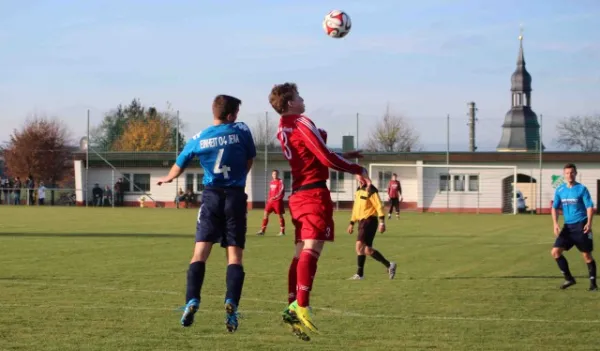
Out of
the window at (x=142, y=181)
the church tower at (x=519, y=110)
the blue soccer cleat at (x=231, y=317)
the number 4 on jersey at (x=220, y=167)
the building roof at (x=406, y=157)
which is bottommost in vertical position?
the blue soccer cleat at (x=231, y=317)

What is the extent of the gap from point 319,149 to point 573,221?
9103 millimetres

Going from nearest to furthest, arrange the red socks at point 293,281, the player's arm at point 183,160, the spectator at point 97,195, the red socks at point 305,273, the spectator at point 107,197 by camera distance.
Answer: the red socks at point 305,273 → the player's arm at point 183,160 → the red socks at point 293,281 → the spectator at point 97,195 → the spectator at point 107,197

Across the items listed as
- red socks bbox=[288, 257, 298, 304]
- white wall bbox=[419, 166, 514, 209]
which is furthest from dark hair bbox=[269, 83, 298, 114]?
white wall bbox=[419, 166, 514, 209]

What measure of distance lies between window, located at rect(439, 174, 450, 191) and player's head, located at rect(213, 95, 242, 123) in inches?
2089

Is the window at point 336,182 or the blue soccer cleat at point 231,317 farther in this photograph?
the window at point 336,182

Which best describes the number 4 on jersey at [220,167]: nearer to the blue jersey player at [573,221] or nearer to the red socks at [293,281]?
the red socks at [293,281]

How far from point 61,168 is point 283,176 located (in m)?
19.3

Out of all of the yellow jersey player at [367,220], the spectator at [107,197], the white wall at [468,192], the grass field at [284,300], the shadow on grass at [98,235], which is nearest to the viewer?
the grass field at [284,300]

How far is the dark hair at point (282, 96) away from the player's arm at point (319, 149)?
289 millimetres

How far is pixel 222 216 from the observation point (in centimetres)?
903

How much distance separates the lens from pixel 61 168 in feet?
240

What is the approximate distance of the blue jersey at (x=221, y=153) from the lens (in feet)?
29.3

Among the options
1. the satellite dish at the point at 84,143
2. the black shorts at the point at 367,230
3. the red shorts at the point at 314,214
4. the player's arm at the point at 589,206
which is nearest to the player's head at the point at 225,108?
the red shorts at the point at 314,214

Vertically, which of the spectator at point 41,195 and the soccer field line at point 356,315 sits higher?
the spectator at point 41,195
